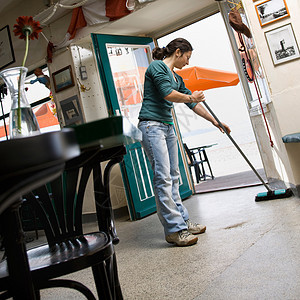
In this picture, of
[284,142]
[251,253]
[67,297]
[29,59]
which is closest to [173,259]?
[251,253]

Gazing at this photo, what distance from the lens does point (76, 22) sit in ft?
14.8

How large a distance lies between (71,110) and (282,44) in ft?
8.99

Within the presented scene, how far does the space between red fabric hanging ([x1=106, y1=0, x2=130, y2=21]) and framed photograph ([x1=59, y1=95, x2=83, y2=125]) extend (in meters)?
1.13

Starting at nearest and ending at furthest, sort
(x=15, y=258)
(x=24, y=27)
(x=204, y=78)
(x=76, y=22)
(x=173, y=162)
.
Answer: (x=15, y=258) → (x=24, y=27) → (x=173, y=162) → (x=76, y=22) → (x=204, y=78)

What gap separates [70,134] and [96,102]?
432 cm

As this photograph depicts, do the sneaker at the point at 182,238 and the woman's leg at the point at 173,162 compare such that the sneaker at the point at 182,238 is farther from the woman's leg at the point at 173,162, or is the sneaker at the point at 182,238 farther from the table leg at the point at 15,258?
the table leg at the point at 15,258

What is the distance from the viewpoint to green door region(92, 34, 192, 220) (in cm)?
431

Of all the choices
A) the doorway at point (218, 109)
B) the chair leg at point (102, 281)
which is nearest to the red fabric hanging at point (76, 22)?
the chair leg at point (102, 281)

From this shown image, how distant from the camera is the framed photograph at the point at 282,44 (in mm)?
3322

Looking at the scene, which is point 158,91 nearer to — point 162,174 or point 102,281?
point 162,174

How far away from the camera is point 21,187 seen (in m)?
0.42

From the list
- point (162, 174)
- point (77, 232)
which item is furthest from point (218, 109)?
point (77, 232)

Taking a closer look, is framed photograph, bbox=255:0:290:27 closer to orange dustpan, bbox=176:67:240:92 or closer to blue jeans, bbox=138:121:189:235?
blue jeans, bbox=138:121:189:235

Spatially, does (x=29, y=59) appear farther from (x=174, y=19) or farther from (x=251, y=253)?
(x=251, y=253)
